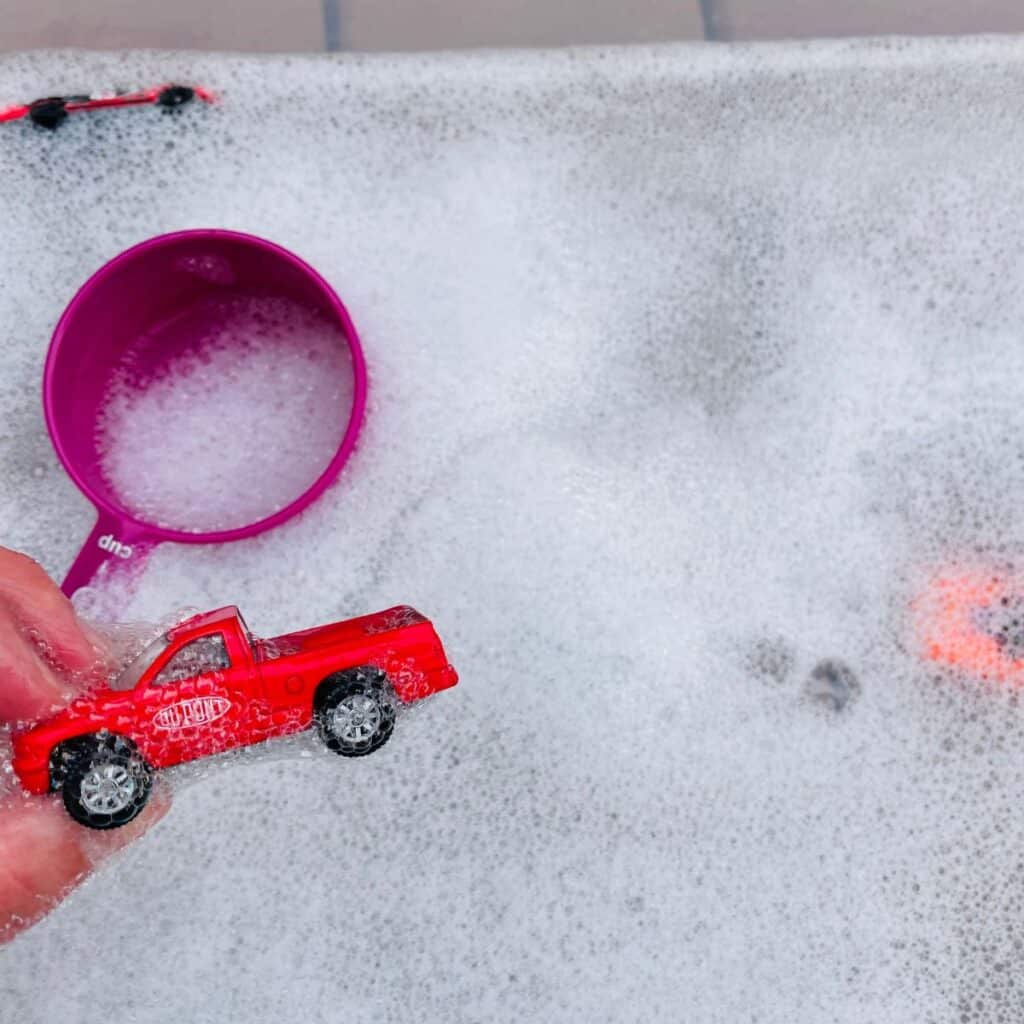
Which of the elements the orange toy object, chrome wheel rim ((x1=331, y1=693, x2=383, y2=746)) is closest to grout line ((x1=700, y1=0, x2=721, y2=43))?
the orange toy object

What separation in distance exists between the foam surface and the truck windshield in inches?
4.1

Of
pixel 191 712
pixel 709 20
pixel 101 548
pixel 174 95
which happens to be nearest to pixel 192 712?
pixel 191 712

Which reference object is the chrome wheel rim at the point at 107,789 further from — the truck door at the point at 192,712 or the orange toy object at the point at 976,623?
the orange toy object at the point at 976,623

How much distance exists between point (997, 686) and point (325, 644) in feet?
1.27

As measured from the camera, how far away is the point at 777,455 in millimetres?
588

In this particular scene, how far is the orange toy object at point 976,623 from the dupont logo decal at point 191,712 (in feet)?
1.26

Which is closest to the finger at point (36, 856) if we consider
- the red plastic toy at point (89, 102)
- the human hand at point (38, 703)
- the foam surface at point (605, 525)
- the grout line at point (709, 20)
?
the human hand at point (38, 703)

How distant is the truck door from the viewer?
40 centimetres

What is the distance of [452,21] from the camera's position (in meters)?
0.61

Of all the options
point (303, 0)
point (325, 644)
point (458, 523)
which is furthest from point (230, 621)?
point (303, 0)

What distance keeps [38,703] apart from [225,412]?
0.68 feet

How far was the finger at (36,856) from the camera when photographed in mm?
407

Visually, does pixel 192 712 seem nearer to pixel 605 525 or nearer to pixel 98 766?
pixel 98 766

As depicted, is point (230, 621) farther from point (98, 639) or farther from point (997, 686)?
point (997, 686)
